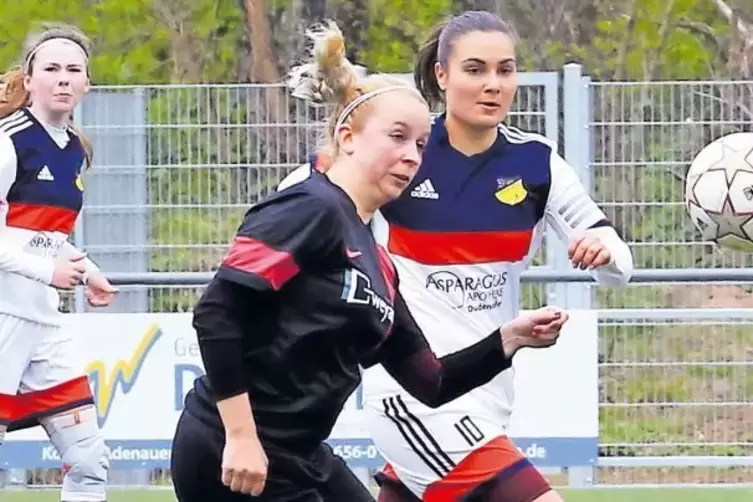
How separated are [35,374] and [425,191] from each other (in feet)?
8.47

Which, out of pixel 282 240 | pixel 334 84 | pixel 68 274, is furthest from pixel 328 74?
pixel 68 274

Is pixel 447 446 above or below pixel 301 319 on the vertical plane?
below

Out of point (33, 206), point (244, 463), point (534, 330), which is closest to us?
point (244, 463)

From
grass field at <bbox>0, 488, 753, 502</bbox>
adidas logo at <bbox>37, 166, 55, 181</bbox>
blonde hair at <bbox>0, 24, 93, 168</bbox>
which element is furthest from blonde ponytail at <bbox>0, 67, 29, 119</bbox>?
grass field at <bbox>0, 488, 753, 502</bbox>

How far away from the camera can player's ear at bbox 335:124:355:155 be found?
4219mm

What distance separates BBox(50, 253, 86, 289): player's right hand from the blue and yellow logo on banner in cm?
256

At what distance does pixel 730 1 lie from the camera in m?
22.6

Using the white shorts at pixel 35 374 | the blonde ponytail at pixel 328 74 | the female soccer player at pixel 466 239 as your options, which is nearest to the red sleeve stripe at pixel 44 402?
the white shorts at pixel 35 374

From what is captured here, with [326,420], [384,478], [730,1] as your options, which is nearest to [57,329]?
[384,478]

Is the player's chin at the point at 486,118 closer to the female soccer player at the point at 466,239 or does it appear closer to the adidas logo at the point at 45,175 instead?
the female soccer player at the point at 466,239

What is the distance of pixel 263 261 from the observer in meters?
3.93

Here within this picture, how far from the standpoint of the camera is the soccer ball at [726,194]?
6.81m

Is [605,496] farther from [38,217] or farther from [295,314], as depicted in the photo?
[295,314]

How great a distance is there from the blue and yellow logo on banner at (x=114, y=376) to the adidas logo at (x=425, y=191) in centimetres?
435
